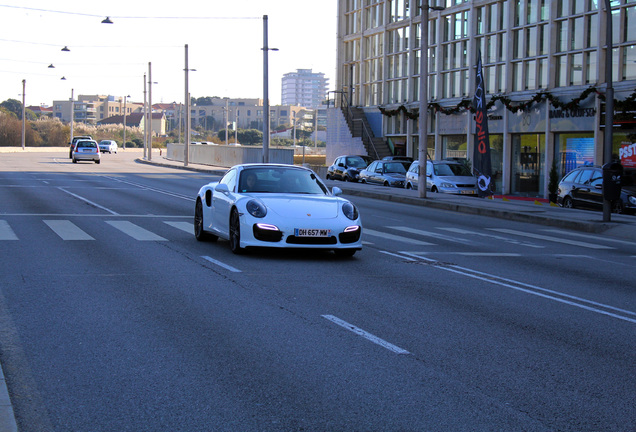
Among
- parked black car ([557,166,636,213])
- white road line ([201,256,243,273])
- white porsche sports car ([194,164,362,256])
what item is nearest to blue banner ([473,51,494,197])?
parked black car ([557,166,636,213])

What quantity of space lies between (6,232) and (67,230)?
41.5 inches

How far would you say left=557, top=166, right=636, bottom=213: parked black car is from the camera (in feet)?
72.9

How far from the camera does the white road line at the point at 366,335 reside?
6410mm

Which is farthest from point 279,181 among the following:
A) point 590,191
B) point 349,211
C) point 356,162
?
point 356,162

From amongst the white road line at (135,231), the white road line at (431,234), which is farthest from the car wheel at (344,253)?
the white road line at (431,234)

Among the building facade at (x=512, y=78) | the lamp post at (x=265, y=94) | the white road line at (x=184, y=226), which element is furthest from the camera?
the lamp post at (x=265, y=94)

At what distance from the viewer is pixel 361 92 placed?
162 feet

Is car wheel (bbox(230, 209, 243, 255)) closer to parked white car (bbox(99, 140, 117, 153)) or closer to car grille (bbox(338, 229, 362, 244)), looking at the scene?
car grille (bbox(338, 229, 362, 244))

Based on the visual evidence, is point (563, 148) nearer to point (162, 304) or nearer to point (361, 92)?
point (361, 92)

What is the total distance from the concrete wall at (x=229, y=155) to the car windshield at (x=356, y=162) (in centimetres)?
663

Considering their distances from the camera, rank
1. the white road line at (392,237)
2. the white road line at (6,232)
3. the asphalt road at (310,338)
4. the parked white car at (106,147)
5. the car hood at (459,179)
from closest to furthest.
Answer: the asphalt road at (310,338) < the white road line at (6,232) < the white road line at (392,237) < the car hood at (459,179) < the parked white car at (106,147)

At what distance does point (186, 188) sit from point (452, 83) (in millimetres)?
16555

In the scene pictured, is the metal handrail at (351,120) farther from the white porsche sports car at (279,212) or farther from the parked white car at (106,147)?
the parked white car at (106,147)

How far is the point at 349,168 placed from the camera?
39062 millimetres
